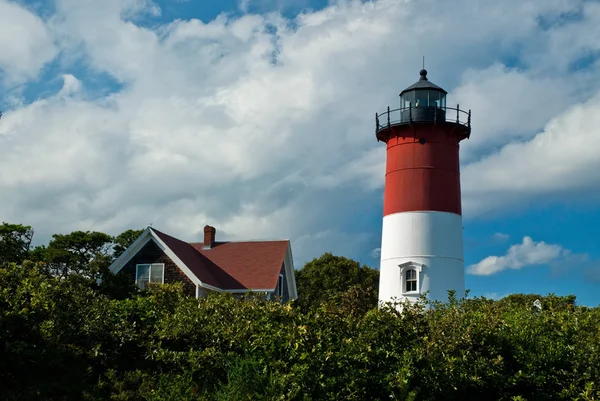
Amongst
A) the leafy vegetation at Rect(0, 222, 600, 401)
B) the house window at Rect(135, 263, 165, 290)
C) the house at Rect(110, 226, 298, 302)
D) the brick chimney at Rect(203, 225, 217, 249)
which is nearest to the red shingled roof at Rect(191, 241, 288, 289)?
the house at Rect(110, 226, 298, 302)

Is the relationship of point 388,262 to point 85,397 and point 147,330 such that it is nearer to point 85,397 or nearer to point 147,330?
point 147,330

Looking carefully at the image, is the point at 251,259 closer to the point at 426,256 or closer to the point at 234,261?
the point at 234,261

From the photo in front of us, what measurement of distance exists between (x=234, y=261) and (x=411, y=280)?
9842 millimetres

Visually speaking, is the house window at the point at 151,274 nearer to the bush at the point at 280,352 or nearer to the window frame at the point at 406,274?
the window frame at the point at 406,274

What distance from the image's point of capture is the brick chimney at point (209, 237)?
3516cm

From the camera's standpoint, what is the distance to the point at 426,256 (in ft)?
86.6

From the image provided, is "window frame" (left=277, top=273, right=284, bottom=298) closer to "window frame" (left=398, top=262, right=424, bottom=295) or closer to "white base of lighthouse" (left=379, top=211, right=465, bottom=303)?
"white base of lighthouse" (left=379, top=211, right=465, bottom=303)

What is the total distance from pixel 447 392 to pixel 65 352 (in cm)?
692

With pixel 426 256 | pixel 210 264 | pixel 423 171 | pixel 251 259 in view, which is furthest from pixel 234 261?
pixel 423 171

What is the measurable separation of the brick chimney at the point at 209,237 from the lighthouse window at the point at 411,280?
1163cm

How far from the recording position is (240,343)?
13.7 metres

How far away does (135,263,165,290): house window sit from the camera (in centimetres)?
2980

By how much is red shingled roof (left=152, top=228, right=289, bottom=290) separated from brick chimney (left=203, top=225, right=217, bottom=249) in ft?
0.69

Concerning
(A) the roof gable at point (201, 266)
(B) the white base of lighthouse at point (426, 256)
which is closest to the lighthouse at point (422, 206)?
(B) the white base of lighthouse at point (426, 256)
